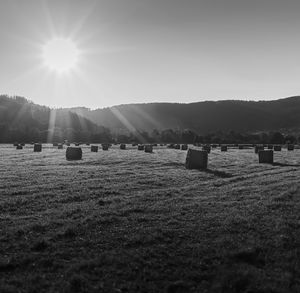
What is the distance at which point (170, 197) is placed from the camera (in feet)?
51.7

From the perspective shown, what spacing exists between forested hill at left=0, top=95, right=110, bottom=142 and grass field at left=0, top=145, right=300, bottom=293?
10707 cm

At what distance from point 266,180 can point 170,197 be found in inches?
293

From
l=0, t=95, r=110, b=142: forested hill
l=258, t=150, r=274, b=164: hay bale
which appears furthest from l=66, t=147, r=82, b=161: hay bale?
l=0, t=95, r=110, b=142: forested hill

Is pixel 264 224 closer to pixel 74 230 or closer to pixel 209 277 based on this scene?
pixel 209 277

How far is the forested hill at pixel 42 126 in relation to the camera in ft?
395

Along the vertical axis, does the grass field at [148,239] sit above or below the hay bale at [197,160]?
below

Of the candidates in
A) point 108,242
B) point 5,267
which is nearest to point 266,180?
point 108,242

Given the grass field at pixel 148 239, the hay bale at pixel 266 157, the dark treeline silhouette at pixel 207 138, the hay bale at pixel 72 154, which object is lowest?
the grass field at pixel 148 239

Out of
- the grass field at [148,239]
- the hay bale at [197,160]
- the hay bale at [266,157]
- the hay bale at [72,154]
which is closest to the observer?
the grass field at [148,239]

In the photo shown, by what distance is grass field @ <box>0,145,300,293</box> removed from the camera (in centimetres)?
768

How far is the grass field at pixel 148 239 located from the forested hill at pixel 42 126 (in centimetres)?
10707

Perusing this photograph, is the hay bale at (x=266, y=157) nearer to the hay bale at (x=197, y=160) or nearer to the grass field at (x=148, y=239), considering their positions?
the hay bale at (x=197, y=160)

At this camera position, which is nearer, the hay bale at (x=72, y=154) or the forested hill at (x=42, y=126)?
the hay bale at (x=72, y=154)

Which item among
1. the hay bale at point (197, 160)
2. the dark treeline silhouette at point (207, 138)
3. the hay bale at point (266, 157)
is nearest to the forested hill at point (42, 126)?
the dark treeline silhouette at point (207, 138)
